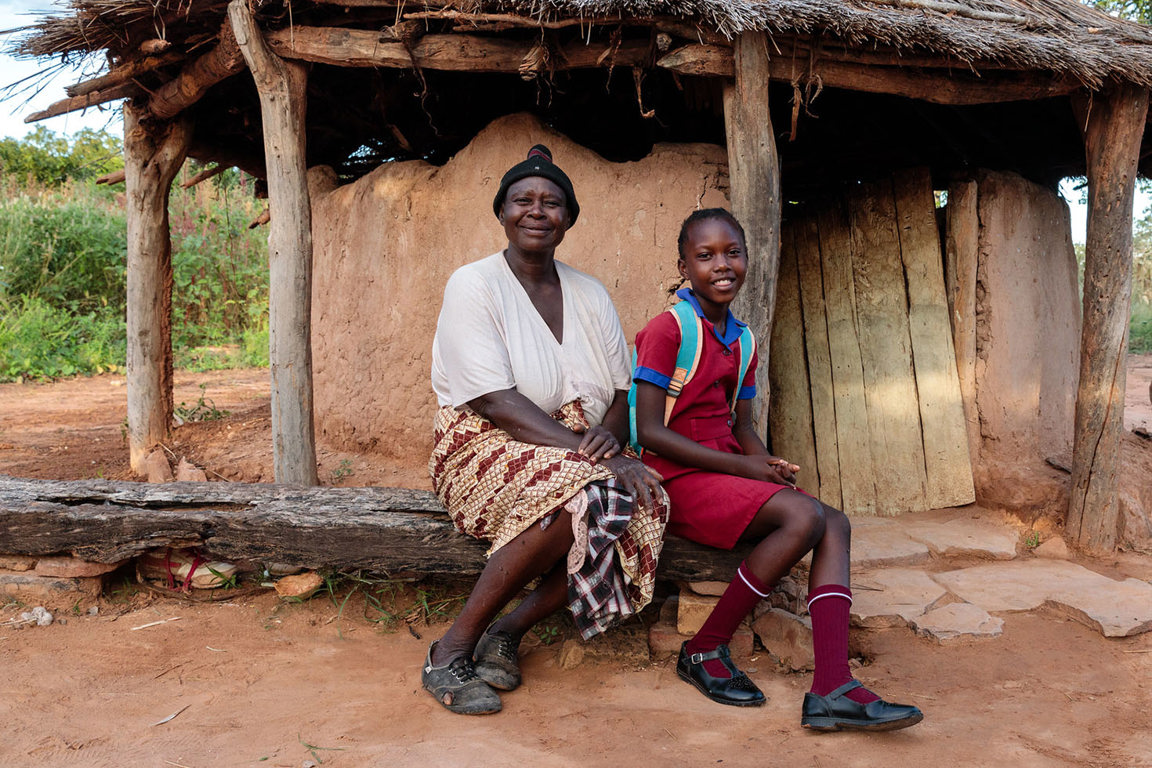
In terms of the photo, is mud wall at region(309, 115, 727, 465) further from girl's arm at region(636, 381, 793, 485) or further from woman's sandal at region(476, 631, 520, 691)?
woman's sandal at region(476, 631, 520, 691)

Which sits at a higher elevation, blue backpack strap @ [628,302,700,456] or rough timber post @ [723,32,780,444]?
rough timber post @ [723,32,780,444]

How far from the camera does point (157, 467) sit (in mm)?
4887

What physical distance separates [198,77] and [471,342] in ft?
8.76

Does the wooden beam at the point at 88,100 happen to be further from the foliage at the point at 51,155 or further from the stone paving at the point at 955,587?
the foliage at the point at 51,155

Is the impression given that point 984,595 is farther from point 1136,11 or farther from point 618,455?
point 1136,11

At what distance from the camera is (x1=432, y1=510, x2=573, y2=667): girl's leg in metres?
2.34

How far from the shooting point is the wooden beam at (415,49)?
361 centimetres

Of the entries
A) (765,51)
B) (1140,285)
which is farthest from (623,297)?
(1140,285)

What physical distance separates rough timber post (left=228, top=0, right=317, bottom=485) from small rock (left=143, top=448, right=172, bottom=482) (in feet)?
4.93

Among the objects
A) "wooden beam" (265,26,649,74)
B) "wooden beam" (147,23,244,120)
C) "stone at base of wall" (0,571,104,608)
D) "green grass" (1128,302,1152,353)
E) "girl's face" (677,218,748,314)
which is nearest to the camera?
"girl's face" (677,218,748,314)

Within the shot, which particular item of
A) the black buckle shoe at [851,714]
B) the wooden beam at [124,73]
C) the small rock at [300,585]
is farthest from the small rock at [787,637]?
the wooden beam at [124,73]

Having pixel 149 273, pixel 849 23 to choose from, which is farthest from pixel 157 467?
pixel 849 23

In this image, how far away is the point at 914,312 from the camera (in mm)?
4480

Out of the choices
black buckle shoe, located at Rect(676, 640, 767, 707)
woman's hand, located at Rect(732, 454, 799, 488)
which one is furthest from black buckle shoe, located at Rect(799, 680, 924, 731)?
woman's hand, located at Rect(732, 454, 799, 488)
